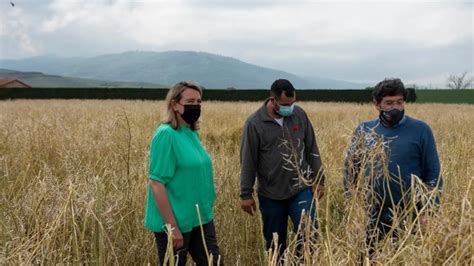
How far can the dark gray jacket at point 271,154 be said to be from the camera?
361 cm

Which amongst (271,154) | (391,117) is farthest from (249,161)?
(391,117)

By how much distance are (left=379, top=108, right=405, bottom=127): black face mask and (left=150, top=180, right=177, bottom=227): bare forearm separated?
148 centimetres

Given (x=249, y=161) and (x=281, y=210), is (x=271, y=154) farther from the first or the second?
(x=281, y=210)

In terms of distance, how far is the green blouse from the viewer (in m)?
2.77

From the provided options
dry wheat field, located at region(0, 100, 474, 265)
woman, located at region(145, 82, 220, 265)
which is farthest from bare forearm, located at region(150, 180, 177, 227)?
dry wheat field, located at region(0, 100, 474, 265)

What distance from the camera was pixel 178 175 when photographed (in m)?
2.82

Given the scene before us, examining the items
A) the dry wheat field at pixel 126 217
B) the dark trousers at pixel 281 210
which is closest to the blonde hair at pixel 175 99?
the dry wheat field at pixel 126 217

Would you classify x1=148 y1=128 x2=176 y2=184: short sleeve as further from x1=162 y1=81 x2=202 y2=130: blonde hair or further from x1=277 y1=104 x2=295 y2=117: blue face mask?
x1=277 y1=104 x2=295 y2=117: blue face mask

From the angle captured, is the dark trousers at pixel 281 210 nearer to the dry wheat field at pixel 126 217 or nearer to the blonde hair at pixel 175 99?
the dry wheat field at pixel 126 217

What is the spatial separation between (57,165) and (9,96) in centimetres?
3838

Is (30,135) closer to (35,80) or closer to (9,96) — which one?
(9,96)

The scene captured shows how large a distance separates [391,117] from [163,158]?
1.47 m

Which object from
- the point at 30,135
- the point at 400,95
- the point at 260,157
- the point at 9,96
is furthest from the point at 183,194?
the point at 9,96

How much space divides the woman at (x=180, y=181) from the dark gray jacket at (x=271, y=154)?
71cm
